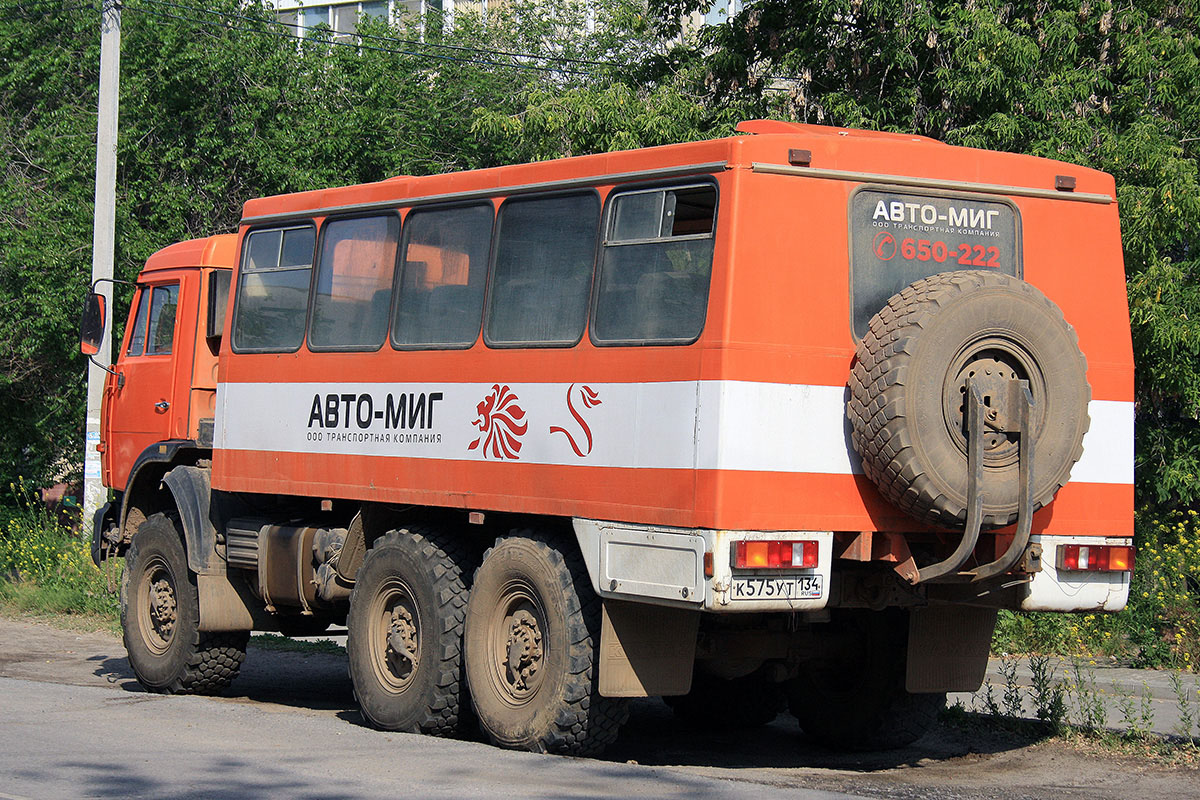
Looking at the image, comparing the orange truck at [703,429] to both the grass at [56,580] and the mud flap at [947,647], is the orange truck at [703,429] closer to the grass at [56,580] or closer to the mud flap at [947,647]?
the mud flap at [947,647]

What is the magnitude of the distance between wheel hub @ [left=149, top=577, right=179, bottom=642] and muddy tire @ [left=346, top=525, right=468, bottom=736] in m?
2.29

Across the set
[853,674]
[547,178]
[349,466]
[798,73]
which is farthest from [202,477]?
[798,73]

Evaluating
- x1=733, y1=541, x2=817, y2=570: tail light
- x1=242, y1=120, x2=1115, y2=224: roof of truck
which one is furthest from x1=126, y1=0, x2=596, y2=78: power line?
x1=733, y1=541, x2=817, y2=570: tail light

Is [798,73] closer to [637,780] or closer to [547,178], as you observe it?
[547,178]

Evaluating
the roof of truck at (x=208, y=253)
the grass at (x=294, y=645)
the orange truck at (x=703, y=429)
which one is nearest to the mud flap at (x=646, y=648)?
the orange truck at (x=703, y=429)

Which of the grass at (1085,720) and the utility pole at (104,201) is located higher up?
the utility pole at (104,201)

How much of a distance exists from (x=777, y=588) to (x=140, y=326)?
6.87m

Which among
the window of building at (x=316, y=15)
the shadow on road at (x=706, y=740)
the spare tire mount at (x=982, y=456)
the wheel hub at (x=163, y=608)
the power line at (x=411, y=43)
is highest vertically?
the window of building at (x=316, y=15)

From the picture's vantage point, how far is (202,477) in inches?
440

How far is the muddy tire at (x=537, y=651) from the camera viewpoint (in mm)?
7992

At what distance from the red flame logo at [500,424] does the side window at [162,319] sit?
4.09 metres

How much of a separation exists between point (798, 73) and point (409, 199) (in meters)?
7.20

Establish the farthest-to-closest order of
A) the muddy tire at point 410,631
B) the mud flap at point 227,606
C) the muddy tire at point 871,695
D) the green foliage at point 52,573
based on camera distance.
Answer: the green foliage at point 52,573 → the mud flap at point 227,606 → the muddy tire at point 871,695 → the muddy tire at point 410,631

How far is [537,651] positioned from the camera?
8297 mm
